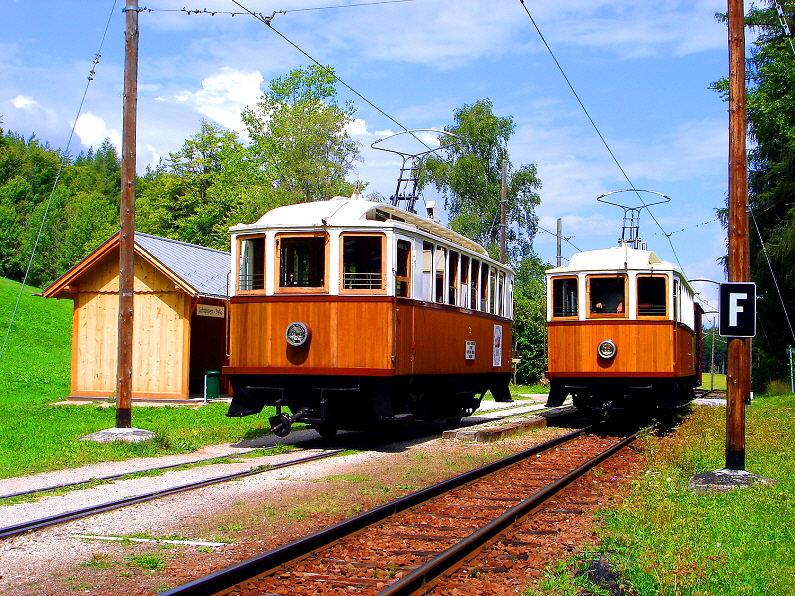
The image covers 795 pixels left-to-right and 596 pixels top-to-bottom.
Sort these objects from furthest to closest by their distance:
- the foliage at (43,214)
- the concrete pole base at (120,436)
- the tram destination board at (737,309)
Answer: the foliage at (43,214), the concrete pole base at (120,436), the tram destination board at (737,309)

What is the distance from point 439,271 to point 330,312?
2.67 meters

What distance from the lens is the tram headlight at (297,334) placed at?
13.0 m

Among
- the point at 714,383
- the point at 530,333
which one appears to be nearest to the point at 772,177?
the point at 530,333

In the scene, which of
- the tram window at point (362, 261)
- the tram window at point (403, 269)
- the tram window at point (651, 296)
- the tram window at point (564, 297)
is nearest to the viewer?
the tram window at point (362, 261)

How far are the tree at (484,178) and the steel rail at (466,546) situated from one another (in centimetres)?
3760

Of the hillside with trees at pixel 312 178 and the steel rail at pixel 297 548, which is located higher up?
the hillside with trees at pixel 312 178

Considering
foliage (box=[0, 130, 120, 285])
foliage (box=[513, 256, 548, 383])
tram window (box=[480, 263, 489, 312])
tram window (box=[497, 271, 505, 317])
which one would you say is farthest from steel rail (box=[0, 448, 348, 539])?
foliage (box=[0, 130, 120, 285])

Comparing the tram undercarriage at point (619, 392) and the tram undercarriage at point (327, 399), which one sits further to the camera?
the tram undercarriage at point (619, 392)

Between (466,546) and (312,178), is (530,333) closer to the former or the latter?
(312,178)

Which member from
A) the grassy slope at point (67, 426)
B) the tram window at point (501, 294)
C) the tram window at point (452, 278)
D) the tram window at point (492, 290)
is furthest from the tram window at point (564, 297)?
the grassy slope at point (67, 426)

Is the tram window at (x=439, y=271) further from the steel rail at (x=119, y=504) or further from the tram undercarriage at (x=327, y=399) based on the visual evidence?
the steel rail at (x=119, y=504)

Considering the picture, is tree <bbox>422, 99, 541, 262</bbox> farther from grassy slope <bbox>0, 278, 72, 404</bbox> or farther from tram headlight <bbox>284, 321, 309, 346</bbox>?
tram headlight <bbox>284, 321, 309, 346</bbox>

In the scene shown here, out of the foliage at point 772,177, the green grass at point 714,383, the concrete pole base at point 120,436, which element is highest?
the foliage at point 772,177

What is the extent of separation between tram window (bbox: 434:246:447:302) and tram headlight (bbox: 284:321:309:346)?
284cm
